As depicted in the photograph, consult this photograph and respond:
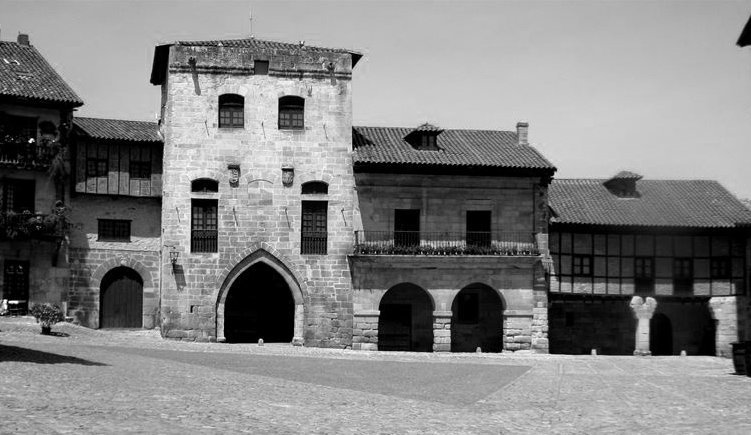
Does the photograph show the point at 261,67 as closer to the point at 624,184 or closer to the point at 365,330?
the point at 365,330

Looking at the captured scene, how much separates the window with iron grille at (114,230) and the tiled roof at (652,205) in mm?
17881

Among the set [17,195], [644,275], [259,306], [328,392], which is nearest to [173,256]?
Result: [259,306]

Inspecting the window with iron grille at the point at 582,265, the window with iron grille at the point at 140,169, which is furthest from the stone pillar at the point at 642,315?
the window with iron grille at the point at 140,169

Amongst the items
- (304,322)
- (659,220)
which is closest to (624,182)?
(659,220)

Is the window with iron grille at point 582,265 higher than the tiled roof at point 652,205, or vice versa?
the tiled roof at point 652,205

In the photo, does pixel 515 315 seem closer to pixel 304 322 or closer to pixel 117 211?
pixel 304 322

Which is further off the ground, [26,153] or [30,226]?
[26,153]

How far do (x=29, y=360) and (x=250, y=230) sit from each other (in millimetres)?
17233

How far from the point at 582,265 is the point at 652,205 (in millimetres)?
4870

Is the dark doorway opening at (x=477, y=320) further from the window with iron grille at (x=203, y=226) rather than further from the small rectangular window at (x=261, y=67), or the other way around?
the small rectangular window at (x=261, y=67)

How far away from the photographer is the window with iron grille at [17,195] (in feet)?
130

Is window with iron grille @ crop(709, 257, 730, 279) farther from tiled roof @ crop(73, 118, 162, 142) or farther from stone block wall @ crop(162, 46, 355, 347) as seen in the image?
tiled roof @ crop(73, 118, 162, 142)

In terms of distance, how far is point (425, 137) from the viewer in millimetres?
43875

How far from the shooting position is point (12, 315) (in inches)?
1518
